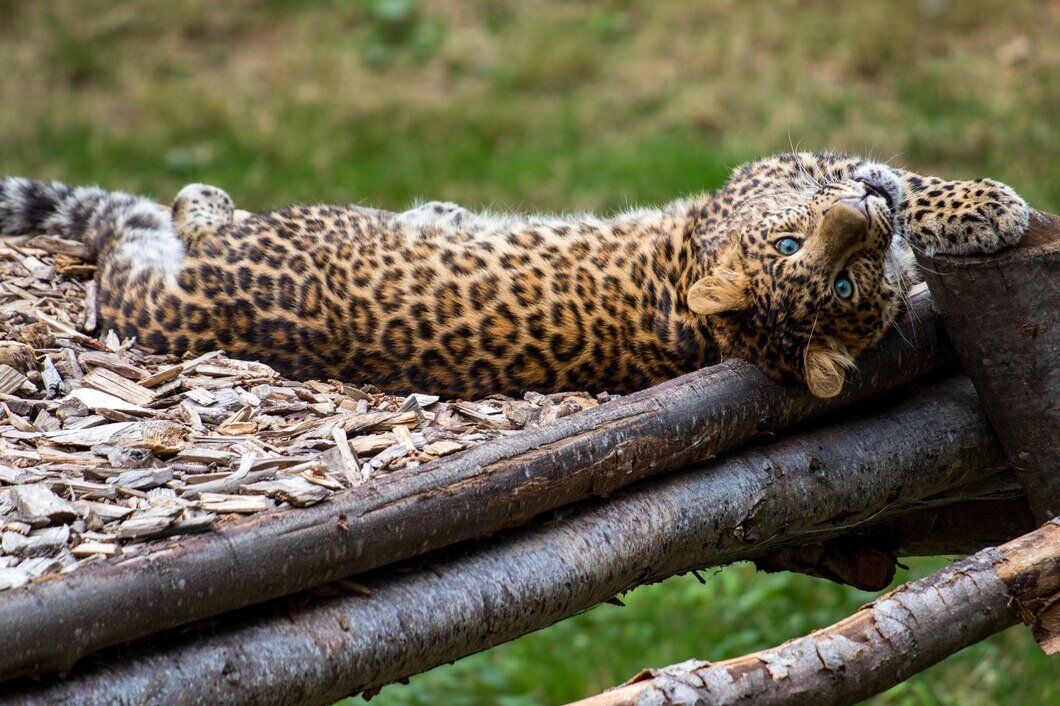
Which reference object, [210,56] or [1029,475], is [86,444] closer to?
[1029,475]

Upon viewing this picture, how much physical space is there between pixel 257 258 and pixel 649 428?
1.98 meters

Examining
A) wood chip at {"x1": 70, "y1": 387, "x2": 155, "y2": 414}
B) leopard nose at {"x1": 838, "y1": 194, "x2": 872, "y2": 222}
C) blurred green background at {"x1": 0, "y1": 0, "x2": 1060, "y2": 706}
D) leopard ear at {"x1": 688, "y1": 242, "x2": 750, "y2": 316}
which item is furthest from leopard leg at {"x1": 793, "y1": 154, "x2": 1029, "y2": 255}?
blurred green background at {"x1": 0, "y1": 0, "x2": 1060, "y2": 706}

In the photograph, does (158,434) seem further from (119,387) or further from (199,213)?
(199,213)

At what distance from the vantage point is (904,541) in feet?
17.5

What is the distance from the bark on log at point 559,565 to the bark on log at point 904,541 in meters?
0.28

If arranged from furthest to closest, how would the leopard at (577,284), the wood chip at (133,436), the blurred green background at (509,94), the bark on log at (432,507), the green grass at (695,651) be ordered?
the blurred green background at (509,94), the green grass at (695,651), the leopard at (577,284), the wood chip at (133,436), the bark on log at (432,507)

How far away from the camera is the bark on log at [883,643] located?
3.61 m

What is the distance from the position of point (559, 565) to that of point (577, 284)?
1549 millimetres

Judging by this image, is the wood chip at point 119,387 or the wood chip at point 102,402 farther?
the wood chip at point 119,387

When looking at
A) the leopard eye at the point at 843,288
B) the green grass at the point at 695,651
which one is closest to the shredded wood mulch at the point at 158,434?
the leopard eye at the point at 843,288

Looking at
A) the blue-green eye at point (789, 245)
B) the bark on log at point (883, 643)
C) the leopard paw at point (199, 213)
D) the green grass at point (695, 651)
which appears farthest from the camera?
the green grass at point (695, 651)

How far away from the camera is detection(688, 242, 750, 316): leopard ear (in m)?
4.66

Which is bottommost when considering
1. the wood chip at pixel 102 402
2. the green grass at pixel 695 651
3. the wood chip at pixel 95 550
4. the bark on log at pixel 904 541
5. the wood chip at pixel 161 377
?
the green grass at pixel 695 651

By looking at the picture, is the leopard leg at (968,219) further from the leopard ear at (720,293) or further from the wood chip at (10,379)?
the wood chip at (10,379)
